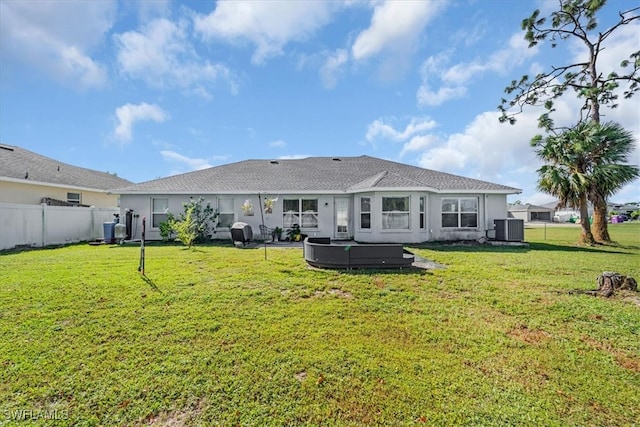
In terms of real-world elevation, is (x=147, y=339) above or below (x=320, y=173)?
below

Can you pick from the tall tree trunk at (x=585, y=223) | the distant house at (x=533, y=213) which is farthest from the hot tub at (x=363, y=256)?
the distant house at (x=533, y=213)

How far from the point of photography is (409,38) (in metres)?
13.1

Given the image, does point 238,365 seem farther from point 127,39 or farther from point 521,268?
point 127,39

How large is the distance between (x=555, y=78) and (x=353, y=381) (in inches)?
928

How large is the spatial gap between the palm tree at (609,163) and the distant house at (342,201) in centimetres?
378

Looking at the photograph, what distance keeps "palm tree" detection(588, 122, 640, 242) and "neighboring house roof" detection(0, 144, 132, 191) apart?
96.4 feet

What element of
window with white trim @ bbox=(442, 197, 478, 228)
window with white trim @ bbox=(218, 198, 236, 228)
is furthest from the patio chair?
window with white trim @ bbox=(442, 197, 478, 228)

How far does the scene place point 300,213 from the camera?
619 inches

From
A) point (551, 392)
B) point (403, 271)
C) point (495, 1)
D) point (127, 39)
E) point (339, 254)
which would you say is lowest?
point (551, 392)

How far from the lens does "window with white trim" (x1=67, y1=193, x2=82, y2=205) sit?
1866 centimetres

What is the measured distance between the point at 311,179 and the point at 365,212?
13.8 ft

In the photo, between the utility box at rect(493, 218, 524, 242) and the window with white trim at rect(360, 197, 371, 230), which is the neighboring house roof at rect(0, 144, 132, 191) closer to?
the window with white trim at rect(360, 197, 371, 230)

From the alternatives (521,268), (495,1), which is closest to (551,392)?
(521,268)

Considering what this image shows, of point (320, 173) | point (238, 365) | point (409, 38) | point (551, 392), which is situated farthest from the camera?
point (320, 173)
